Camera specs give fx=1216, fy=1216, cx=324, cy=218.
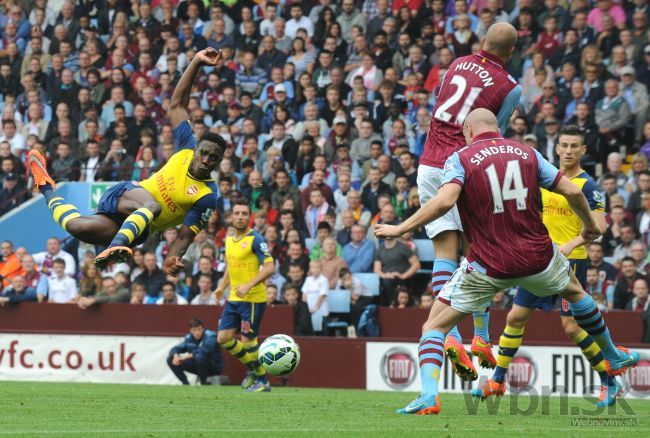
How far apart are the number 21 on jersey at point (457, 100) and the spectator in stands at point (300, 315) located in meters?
8.01

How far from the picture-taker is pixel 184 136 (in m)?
12.9

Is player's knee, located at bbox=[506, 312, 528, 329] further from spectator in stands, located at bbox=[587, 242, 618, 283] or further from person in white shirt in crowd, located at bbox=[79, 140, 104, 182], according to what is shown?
person in white shirt in crowd, located at bbox=[79, 140, 104, 182]

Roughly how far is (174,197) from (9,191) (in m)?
12.0

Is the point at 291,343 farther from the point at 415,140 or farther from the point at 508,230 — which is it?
the point at 415,140

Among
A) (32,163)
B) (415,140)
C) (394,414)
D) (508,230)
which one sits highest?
(415,140)

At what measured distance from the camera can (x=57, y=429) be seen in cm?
849

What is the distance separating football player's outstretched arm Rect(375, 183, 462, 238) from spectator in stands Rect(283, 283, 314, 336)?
953 cm

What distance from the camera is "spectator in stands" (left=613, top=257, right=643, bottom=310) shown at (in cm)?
1684

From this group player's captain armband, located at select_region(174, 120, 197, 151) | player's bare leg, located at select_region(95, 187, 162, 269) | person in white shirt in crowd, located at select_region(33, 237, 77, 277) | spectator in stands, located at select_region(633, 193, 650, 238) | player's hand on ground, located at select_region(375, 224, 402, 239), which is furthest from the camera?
person in white shirt in crowd, located at select_region(33, 237, 77, 277)

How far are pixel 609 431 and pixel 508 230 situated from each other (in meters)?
1.67

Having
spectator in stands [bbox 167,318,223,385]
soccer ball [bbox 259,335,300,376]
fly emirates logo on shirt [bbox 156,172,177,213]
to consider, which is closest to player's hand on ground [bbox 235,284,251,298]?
spectator in stands [bbox 167,318,223,385]

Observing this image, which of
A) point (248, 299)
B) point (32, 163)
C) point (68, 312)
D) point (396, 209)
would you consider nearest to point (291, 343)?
point (248, 299)

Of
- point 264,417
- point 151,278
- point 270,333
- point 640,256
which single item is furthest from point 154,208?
point 151,278

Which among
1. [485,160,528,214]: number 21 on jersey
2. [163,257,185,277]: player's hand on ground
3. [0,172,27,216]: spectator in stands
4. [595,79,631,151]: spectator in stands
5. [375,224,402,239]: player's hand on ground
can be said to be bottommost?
[163,257,185,277]: player's hand on ground
